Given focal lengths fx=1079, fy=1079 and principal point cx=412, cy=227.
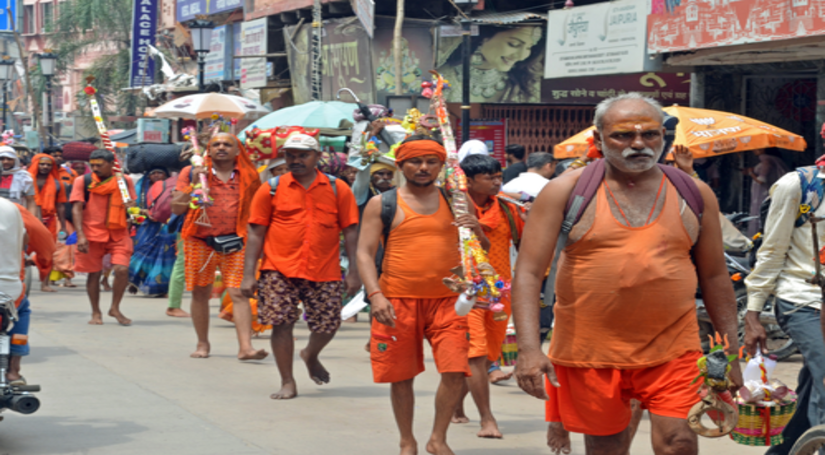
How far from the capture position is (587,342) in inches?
158

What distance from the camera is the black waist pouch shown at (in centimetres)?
887

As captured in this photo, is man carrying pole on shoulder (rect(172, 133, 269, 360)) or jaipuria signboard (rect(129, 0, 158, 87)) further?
jaipuria signboard (rect(129, 0, 158, 87))

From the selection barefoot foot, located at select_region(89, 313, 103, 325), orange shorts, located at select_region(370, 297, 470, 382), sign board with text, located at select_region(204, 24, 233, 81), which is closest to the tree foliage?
sign board with text, located at select_region(204, 24, 233, 81)

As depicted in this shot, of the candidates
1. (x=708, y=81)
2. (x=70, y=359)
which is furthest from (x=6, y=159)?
(x=708, y=81)

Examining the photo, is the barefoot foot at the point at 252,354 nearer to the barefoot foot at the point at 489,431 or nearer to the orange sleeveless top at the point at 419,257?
the barefoot foot at the point at 489,431

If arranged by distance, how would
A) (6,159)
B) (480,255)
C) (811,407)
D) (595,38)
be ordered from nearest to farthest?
(811,407) → (480,255) → (6,159) → (595,38)

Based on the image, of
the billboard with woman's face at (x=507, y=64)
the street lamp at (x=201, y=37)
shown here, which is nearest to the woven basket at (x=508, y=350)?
the billboard with woman's face at (x=507, y=64)

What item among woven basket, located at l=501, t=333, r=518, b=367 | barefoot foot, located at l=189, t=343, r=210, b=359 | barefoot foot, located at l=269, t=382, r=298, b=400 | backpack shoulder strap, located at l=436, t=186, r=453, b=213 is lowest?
barefoot foot, located at l=189, t=343, r=210, b=359

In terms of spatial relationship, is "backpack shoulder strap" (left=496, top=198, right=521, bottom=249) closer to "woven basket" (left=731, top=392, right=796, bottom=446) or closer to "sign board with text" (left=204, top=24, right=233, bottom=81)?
"woven basket" (left=731, top=392, right=796, bottom=446)

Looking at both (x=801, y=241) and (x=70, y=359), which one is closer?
(x=801, y=241)

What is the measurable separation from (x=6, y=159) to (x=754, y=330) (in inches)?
381

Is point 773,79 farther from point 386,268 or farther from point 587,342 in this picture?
point 587,342

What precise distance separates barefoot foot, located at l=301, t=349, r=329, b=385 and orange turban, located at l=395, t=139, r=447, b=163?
2.20 meters

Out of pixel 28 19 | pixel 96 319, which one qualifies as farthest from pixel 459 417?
pixel 28 19
